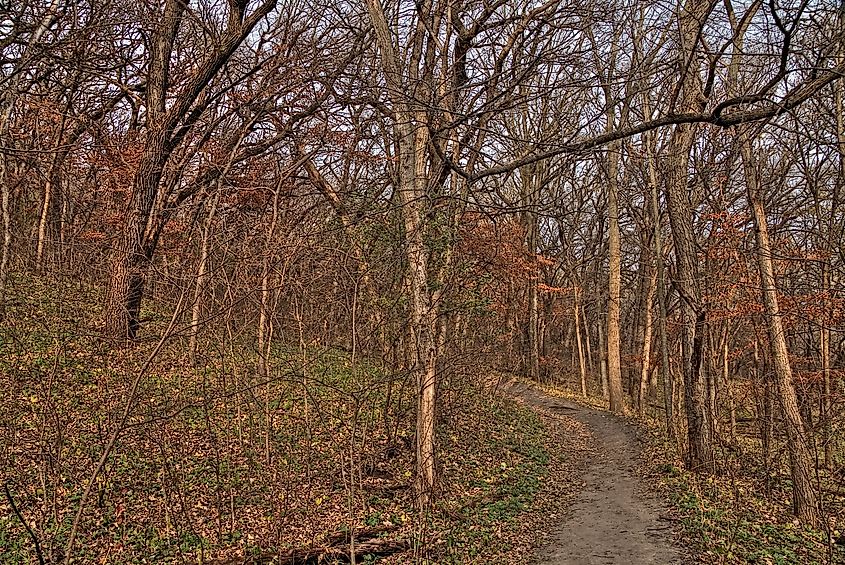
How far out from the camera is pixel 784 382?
28.4 ft

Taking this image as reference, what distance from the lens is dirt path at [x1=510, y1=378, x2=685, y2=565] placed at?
6.58m

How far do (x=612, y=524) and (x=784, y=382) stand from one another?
338 cm

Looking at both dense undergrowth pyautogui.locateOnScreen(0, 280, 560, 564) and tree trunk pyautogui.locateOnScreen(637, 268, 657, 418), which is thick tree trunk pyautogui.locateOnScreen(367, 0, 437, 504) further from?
tree trunk pyautogui.locateOnScreen(637, 268, 657, 418)

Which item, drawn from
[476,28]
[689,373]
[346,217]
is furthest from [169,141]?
[689,373]

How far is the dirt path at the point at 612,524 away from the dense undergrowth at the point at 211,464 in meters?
0.67

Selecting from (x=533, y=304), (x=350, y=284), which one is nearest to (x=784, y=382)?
(x=350, y=284)

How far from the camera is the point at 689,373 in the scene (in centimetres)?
1062

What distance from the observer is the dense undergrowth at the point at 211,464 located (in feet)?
19.2

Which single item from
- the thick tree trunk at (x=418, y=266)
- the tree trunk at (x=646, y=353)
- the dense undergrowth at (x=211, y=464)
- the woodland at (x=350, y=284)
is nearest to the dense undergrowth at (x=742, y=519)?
the woodland at (x=350, y=284)

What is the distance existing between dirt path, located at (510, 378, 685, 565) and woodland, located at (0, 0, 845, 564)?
41cm

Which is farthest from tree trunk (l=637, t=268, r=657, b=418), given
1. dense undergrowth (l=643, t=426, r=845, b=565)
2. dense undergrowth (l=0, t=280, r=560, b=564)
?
dense undergrowth (l=0, t=280, r=560, b=564)

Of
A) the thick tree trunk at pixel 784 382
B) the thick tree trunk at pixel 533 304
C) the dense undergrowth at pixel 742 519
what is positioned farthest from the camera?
the thick tree trunk at pixel 533 304

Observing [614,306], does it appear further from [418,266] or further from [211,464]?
[211,464]

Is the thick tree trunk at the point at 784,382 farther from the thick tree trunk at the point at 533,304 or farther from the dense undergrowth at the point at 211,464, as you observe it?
the thick tree trunk at the point at 533,304
